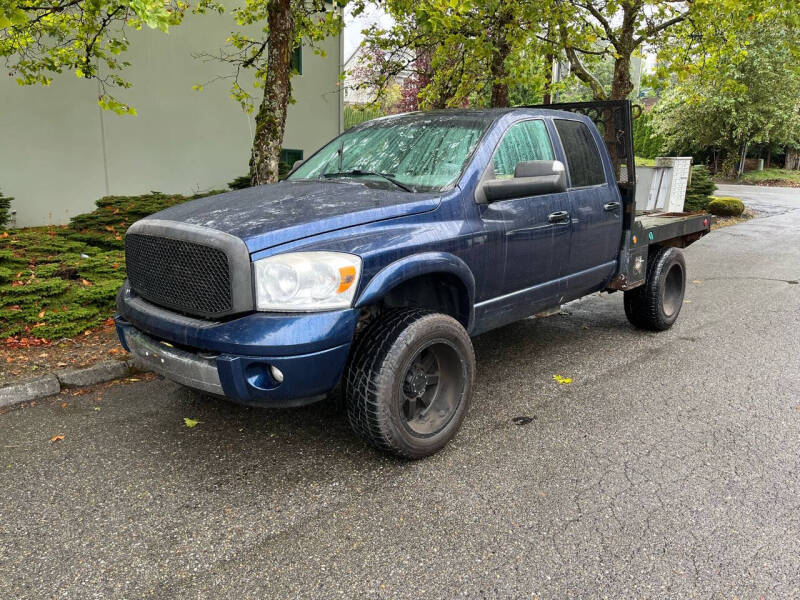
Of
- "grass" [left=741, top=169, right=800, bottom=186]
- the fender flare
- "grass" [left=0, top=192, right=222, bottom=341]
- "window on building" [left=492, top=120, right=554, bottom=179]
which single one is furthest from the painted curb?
"grass" [left=741, top=169, right=800, bottom=186]

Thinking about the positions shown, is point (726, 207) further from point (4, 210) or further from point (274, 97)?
point (4, 210)

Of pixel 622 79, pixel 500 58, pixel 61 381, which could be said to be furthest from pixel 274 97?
pixel 622 79

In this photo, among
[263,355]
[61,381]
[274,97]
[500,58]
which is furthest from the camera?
[500,58]

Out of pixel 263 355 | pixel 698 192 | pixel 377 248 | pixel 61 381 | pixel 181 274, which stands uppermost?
pixel 377 248

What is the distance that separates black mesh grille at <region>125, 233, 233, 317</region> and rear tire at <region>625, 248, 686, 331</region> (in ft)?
13.5

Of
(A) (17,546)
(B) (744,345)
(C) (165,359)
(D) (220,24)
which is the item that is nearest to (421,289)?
(C) (165,359)

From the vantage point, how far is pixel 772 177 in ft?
113

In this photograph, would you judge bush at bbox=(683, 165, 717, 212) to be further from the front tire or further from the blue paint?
the front tire

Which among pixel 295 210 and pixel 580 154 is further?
pixel 580 154

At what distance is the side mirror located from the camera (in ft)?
11.9

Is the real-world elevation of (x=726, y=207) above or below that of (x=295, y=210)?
below

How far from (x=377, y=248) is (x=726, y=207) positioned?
1639 centimetres

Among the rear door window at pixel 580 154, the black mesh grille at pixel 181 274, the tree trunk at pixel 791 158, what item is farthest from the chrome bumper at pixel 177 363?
the tree trunk at pixel 791 158

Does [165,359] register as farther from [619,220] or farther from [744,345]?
[744,345]
